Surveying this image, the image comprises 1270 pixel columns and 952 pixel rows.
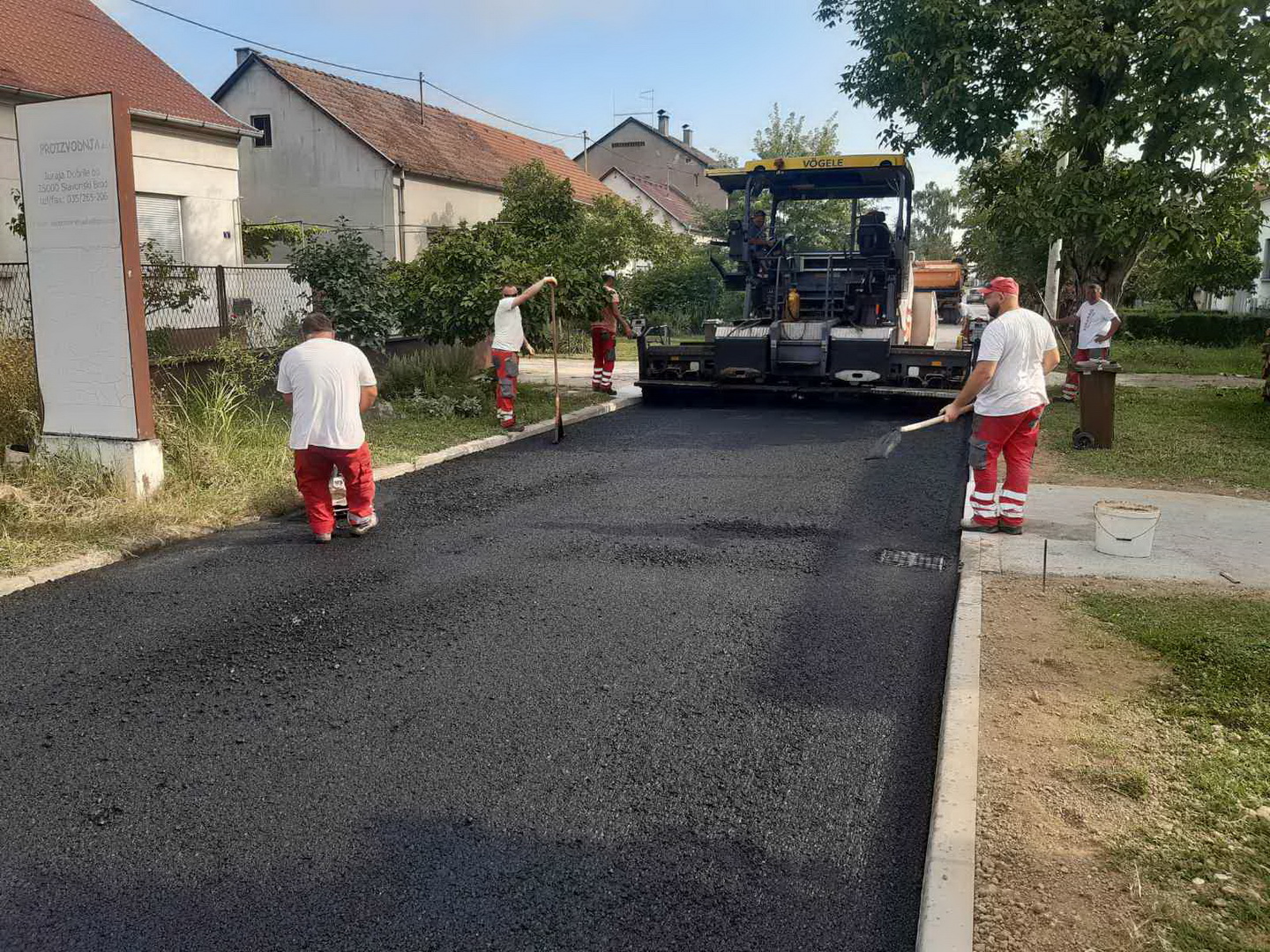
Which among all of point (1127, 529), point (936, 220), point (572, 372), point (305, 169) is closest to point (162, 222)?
point (572, 372)

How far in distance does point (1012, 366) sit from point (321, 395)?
4679 mm

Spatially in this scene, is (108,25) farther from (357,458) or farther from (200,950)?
(200,950)

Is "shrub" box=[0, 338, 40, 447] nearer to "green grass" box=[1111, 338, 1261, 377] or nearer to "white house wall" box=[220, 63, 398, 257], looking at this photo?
"green grass" box=[1111, 338, 1261, 377]

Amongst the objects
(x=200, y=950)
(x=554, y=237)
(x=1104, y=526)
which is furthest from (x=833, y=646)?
(x=554, y=237)

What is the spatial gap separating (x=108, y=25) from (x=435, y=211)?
10.9 metres

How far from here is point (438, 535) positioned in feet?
23.9

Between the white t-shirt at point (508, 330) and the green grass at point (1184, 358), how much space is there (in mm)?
11926

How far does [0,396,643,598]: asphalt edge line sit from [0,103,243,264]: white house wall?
28.4ft

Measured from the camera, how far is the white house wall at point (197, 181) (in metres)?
16.8

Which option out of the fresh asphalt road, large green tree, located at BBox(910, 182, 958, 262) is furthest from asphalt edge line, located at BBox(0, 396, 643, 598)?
large green tree, located at BBox(910, 182, 958, 262)

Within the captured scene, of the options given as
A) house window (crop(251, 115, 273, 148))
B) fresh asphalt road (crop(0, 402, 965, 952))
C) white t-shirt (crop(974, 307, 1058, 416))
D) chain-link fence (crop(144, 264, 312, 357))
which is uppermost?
house window (crop(251, 115, 273, 148))

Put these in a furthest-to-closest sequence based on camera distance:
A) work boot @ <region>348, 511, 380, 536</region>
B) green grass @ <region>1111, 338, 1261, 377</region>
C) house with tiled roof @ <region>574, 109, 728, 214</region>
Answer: house with tiled roof @ <region>574, 109, 728, 214</region>, green grass @ <region>1111, 338, 1261, 377</region>, work boot @ <region>348, 511, 380, 536</region>

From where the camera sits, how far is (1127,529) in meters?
6.21

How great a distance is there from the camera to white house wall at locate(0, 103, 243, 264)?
1681 cm
